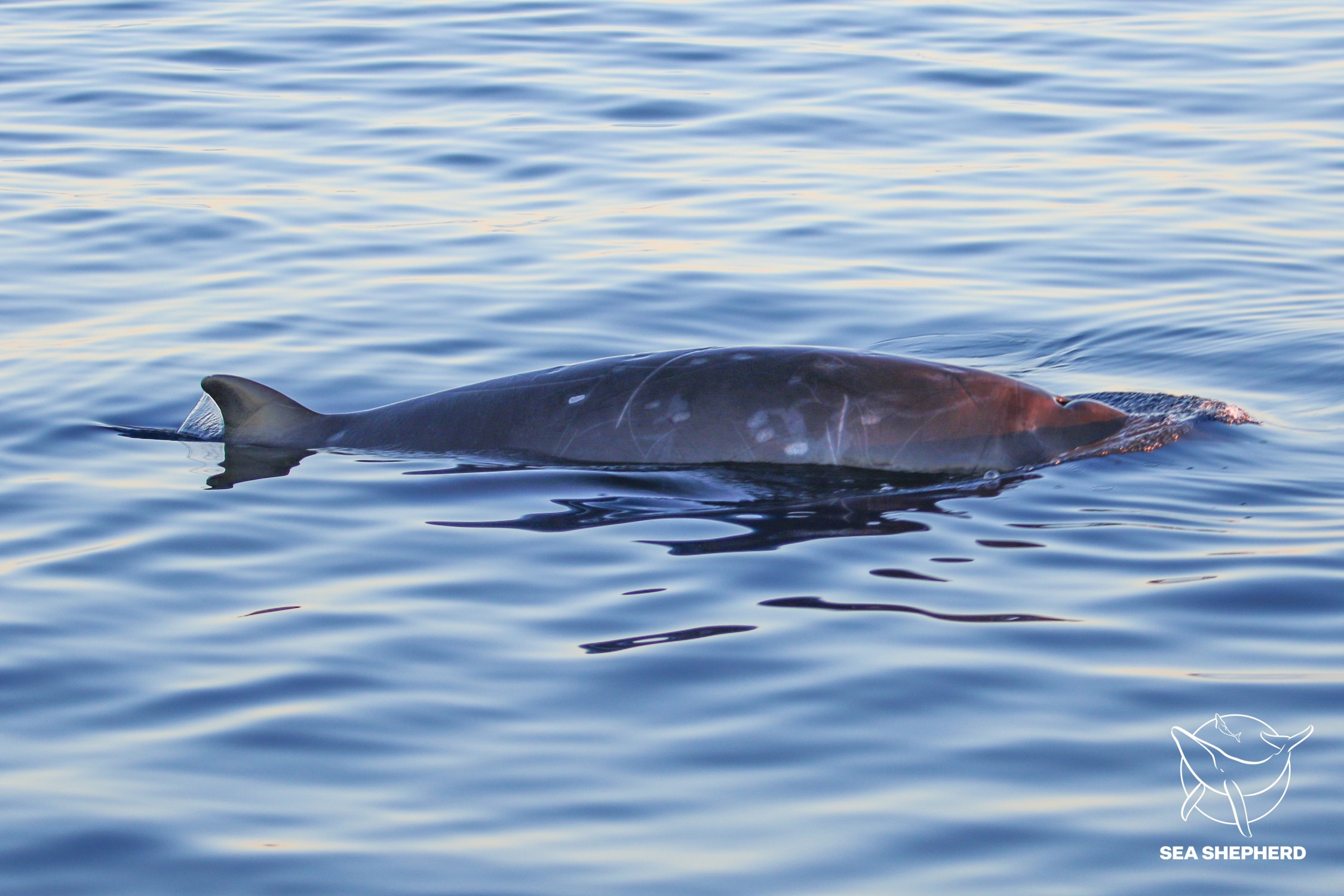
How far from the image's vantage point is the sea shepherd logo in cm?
515

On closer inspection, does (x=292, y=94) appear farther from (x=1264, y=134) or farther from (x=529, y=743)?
(x=529, y=743)

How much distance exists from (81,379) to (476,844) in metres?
6.71

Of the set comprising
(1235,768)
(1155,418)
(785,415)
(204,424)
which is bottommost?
(1235,768)

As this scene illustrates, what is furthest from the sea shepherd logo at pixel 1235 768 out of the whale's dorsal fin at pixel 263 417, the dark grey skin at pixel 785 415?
the whale's dorsal fin at pixel 263 417

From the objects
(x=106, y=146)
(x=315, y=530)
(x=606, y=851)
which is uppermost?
(x=106, y=146)

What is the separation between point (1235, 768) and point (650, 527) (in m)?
3.10

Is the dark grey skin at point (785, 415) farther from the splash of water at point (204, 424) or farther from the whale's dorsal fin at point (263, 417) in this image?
the splash of water at point (204, 424)

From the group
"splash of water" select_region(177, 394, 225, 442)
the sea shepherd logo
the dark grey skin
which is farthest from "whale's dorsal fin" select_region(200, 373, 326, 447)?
the sea shepherd logo

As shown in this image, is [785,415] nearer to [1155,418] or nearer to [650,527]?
[650,527]

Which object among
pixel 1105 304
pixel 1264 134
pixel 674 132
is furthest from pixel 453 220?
pixel 1264 134

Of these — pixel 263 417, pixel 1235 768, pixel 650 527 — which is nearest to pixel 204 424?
pixel 263 417

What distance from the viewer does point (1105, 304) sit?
40.5 feet

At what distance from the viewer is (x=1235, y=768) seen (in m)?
5.39

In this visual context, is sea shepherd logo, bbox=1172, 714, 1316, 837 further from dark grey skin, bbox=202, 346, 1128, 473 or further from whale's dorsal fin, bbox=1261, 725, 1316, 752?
dark grey skin, bbox=202, 346, 1128, 473
